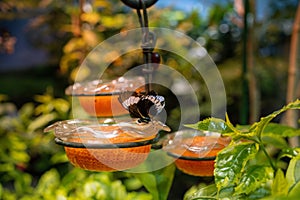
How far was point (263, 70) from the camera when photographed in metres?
2.39

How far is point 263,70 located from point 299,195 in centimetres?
215

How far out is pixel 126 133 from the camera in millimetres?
537

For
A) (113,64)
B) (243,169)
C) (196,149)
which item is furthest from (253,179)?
(113,64)

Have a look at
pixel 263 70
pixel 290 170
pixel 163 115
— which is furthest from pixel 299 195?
pixel 263 70

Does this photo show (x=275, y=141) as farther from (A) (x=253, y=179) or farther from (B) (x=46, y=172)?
(B) (x=46, y=172)

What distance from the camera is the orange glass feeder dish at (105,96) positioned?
649 millimetres

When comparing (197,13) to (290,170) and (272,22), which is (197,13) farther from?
(290,170)

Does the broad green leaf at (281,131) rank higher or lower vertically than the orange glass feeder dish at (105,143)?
lower

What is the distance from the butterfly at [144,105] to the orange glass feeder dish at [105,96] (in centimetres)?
5

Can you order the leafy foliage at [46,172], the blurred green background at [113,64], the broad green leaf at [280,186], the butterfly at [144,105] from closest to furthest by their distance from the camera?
the broad green leaf at [280,186] → the butterfly at [144,105] → the leafy foliage at [46,172] → the blurred green background at [113,64]

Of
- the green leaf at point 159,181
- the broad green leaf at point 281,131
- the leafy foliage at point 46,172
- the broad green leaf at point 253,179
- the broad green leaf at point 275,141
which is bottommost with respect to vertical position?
the leafy foliage at point 46,172

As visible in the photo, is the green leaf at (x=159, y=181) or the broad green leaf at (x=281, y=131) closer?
the broad green leaf at (x=281, y=131)

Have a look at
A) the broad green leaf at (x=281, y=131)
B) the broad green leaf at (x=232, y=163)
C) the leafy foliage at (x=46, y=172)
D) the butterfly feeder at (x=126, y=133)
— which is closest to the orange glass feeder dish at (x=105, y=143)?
the butterfly feeder at (x=126, y=133)

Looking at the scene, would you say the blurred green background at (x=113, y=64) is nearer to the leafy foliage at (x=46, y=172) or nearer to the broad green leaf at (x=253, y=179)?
the leafy foliage at (x=46, y=172)
